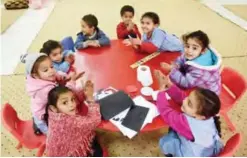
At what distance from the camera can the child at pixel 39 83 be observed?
168cm

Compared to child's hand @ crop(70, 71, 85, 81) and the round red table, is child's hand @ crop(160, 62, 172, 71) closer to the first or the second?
the round red table

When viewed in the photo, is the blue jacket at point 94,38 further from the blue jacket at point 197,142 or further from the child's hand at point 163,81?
the blue jacket at point 197,142

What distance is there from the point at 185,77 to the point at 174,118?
0.41 meters

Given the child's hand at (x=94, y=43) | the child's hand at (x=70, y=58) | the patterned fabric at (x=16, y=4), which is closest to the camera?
the child's hand at (x=70, y=58)

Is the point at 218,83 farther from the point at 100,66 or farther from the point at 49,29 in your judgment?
the point at 49,29

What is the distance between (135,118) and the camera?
153 cm

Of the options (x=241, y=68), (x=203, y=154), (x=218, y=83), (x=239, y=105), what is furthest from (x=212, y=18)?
(x=203, y=154)

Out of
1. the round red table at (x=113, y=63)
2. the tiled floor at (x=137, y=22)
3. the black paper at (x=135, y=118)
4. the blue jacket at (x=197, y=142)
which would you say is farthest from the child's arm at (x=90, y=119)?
the tiled floor at (x=137, y=22)

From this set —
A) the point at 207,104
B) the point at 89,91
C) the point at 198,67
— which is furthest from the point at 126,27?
the point at 207,104

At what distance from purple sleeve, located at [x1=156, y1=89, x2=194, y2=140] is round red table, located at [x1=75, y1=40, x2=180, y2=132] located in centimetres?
21

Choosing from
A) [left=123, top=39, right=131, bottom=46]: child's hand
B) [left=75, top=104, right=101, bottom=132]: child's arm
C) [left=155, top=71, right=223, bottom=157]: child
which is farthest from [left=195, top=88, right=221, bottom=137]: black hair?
[left=123, top=39, right=131, bottom=46]: child's hand

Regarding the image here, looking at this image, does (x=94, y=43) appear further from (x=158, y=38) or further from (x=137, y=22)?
(x=137, y=22)

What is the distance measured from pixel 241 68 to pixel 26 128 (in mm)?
2175

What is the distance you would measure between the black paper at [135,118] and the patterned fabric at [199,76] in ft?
1.19
